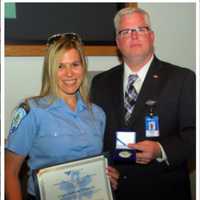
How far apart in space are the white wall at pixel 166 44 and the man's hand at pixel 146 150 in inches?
35.6

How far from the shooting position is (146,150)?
1.84m

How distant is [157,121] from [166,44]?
0.92 meters

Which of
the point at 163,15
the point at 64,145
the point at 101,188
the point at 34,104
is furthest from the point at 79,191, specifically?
the point at 163,15

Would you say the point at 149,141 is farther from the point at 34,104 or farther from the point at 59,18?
the point at 59,18

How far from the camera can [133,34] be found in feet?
6.81

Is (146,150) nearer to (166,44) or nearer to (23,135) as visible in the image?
(23,135)

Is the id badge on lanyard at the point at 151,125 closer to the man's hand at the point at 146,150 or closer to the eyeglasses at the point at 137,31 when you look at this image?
the man's hand at the point at 146,150

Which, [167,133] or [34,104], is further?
[167,133]

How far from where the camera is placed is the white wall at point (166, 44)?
245cm

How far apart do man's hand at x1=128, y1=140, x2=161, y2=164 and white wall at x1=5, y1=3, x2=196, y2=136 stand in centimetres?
91

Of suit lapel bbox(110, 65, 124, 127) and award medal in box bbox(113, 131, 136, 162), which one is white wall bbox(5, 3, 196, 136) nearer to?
suit lapel bbox(110, 65, 124, 127)

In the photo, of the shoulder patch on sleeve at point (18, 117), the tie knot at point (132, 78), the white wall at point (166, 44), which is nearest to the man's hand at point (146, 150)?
the tie knot at point (132, 78)

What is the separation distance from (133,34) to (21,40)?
2.60 ft

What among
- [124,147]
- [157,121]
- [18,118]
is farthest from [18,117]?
[157,121]
